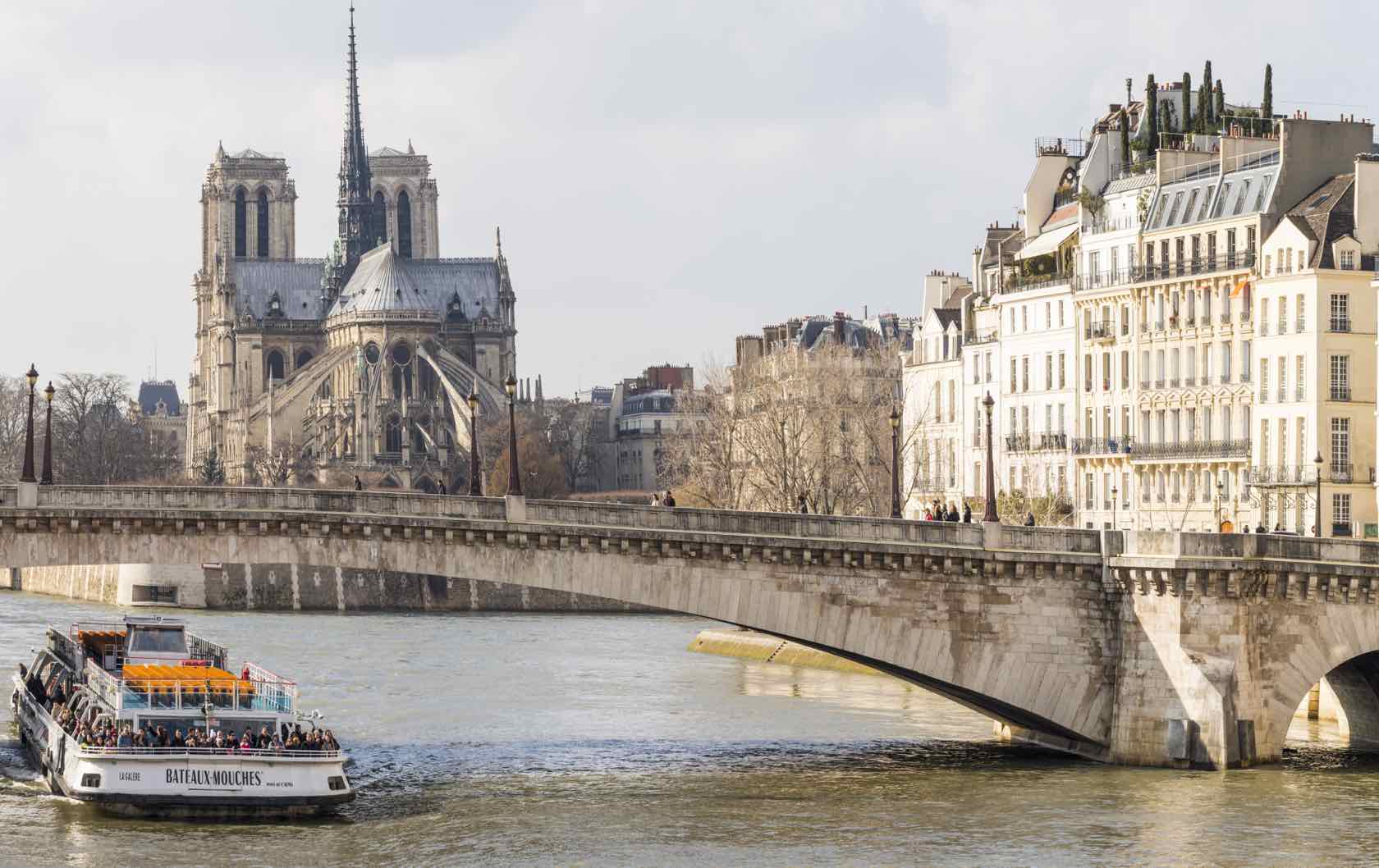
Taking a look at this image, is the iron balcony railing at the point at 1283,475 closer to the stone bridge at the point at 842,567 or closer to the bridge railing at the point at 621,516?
the stone bridge at the point at 842,567

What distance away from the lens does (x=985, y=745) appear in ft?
177

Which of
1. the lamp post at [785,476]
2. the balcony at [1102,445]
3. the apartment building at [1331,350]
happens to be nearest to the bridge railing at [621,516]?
the apartment building at [1331,350]

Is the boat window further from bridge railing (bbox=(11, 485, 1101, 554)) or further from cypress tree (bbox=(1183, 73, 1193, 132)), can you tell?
cypress tree (bbox=(1183, 73, 1193, 132))

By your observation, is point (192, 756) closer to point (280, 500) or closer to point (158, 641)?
point (280, 500)

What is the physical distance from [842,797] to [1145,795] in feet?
16.2

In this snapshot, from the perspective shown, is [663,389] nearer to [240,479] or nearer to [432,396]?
[432,396]

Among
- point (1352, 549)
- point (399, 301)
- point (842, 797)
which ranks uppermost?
point (399, 301)

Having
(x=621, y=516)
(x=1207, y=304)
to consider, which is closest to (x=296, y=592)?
(x=1207, y=304)

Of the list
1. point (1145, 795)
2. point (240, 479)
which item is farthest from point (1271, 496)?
point (240, 479)

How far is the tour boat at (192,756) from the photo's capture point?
1780 inches

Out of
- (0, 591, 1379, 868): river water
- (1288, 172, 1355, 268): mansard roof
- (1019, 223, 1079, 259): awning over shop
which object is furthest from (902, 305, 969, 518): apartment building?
(0, 591, 1379, 868): river water

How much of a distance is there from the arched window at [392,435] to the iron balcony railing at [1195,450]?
10428cm

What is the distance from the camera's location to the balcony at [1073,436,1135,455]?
82250 mm

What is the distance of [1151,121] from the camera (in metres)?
86.1
